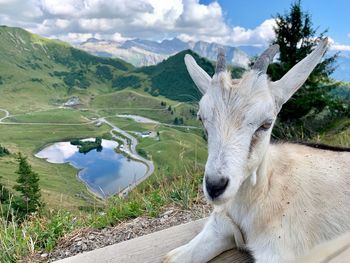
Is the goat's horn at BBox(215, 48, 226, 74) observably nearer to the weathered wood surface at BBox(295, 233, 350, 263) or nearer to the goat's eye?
the goat's eye

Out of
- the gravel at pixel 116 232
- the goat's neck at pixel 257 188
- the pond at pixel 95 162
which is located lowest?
the pond at pixel 95 162

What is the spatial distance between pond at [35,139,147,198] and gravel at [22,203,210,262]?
136 meters

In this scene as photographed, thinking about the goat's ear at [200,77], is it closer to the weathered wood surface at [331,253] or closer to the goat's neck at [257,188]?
the goat's neck at [257,188]

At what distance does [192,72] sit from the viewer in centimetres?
378

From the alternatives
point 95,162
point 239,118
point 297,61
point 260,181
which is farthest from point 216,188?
point 95,162

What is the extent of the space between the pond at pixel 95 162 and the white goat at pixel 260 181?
138419 millimetres

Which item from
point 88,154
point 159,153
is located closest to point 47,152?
point 88,154

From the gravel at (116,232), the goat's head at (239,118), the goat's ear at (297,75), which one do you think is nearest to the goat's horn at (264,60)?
the goat's head at (239,118)

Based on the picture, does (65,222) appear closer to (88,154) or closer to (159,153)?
(159,153)

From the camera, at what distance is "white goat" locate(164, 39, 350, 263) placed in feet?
9.48

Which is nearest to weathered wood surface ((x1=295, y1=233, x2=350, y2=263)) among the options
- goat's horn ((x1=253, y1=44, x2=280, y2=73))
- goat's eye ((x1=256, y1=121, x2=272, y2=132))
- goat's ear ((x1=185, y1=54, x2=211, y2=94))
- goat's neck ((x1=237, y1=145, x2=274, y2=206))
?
goat's eye ((x1=256, y1=121, x2=272, y2=132))

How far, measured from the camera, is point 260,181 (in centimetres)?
326

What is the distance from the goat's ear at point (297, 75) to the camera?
3201 millimetres

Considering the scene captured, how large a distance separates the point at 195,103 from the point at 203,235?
129 cm
